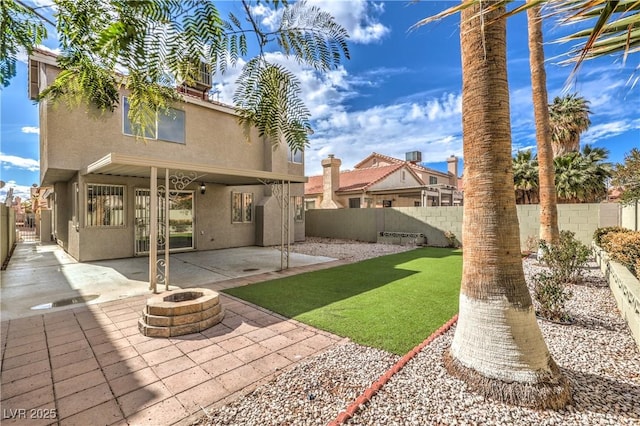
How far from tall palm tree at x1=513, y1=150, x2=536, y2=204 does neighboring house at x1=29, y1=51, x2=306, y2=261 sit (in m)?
14.4

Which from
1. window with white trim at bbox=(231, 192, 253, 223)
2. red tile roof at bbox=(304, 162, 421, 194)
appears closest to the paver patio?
window with white trim at bbox=(231, 192, 253, 223)

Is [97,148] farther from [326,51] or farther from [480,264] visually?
[480,264]

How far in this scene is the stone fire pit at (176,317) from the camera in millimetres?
4766

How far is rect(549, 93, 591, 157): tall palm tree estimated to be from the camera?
2078 cm

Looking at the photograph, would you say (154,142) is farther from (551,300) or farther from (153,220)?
(551,300)

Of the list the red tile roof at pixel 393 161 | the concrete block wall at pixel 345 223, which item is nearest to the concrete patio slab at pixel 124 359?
the concrete block wall at pixel 345 223

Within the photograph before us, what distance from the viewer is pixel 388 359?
3.98m

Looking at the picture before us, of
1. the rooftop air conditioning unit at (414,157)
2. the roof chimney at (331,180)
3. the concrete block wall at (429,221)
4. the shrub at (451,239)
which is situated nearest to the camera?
the shrub at (451,239)

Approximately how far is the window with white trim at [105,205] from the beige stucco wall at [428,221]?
12.0 meters

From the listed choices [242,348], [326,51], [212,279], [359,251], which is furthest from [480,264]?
[359,251]

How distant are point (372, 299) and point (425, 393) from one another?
3440 millimetres

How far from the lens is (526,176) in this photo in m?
19.2

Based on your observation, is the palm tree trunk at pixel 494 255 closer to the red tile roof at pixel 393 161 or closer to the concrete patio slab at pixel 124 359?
the concrete patio slab at pixel 124 359

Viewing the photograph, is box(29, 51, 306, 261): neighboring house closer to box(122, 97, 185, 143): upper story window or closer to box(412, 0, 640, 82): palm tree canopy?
box(122, 97, 185, 143): upper story window
